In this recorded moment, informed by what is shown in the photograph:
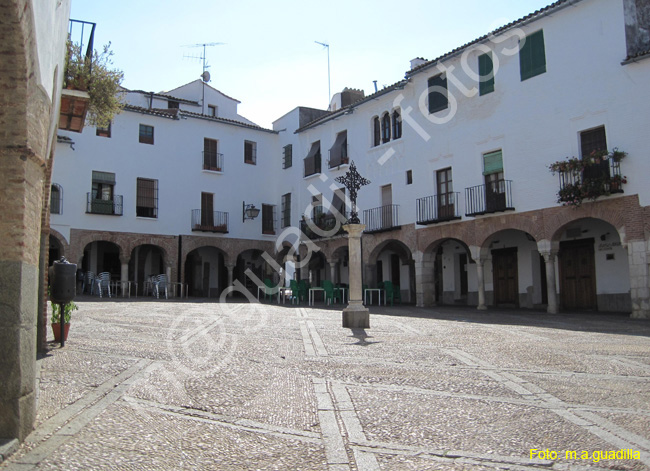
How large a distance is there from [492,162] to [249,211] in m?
13.3

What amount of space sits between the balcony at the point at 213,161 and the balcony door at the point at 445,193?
12.6m

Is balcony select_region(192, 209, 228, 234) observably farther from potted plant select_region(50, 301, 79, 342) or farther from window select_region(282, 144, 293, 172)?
potted plant select_region(50, 301, 79, 342)

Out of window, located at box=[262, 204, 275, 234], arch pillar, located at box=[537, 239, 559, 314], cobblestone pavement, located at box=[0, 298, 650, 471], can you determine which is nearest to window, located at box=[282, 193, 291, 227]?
→ window, located at box=[262, 204, 275, 234]

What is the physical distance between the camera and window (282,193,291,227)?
101ft

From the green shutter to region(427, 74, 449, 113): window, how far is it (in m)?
2.85

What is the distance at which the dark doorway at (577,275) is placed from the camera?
18.4 meters

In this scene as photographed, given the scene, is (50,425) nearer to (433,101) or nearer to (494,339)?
(494,339)

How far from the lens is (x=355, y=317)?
475 inches

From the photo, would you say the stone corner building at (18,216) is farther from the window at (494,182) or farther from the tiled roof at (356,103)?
the tiled roof at (356,103)

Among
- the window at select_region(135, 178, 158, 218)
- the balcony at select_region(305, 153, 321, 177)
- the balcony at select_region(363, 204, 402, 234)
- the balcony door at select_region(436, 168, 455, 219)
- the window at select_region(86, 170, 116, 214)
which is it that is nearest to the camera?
the balcony door at select_region(436, 168, 455, 219)

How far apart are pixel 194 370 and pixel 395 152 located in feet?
60.0

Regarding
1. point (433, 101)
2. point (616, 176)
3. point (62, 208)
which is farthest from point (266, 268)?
point (616, 176)

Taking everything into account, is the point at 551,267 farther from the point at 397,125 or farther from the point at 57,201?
the point at 57,201

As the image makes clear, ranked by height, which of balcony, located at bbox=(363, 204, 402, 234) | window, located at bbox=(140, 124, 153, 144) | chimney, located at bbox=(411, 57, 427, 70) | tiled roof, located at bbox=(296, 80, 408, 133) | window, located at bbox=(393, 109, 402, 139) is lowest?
balcony, located at bbox=(363, 204, 402, 234)
